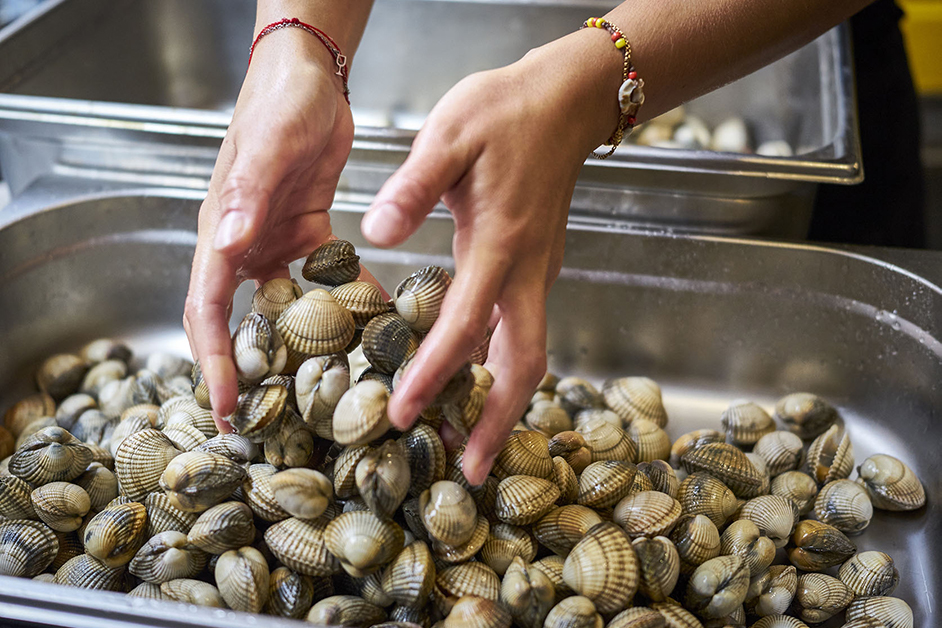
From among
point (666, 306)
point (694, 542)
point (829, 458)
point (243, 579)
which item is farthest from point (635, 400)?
point (243, 579)

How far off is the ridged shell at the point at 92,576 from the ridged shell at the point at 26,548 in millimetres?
35

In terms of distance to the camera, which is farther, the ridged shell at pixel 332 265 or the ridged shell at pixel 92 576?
the ridged shell at pixel 332 265

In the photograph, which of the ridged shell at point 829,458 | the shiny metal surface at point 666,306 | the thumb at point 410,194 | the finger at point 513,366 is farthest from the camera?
the shiny metal surface at point 666,306

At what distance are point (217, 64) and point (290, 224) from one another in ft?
4.18

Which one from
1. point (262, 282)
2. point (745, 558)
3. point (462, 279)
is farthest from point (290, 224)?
point (745, 558)

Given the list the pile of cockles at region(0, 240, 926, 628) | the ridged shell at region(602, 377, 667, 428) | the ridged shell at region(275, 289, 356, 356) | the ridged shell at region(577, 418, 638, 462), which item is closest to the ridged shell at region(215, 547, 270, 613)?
the pile of cockles at region(0, 240, 926, 628)

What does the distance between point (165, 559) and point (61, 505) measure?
0.22 metres

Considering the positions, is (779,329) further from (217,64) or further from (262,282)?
(217,64)

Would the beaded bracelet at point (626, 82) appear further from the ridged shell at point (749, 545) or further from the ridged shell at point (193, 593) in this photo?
the ridged shell at point (193, 593)

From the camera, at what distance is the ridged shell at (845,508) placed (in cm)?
115

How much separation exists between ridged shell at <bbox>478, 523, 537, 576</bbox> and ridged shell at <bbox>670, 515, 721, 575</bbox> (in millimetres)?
191

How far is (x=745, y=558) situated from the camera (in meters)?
0.97

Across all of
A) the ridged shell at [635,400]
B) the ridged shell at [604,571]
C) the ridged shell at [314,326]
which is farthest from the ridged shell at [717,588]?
the ridged shell at [314,326]

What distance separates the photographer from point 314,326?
0.94 meters
